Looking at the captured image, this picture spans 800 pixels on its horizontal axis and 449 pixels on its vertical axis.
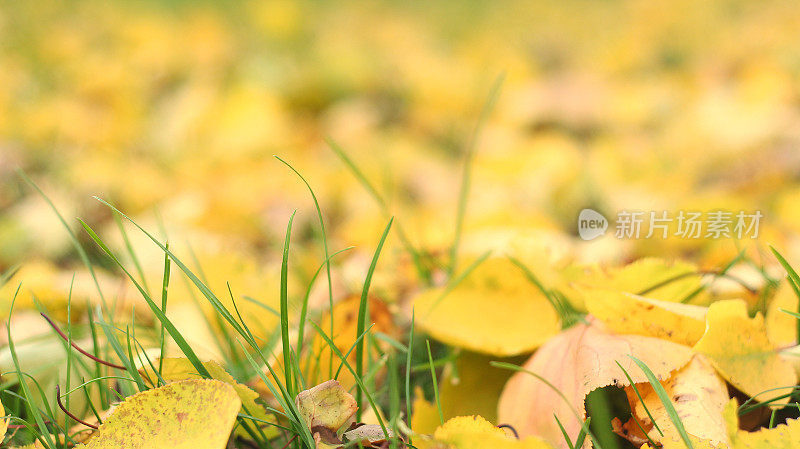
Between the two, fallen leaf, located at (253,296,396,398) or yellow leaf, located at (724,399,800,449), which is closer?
yellow leaf, located at (724,399,800,449)

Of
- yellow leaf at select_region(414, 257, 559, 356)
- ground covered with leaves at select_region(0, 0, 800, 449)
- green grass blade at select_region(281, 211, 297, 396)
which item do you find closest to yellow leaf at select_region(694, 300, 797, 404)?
ground covered with leaves at select_region(0, 0, 800, 449)

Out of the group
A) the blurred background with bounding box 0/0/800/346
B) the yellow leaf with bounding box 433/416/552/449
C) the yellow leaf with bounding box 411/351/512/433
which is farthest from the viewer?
the blurred background with bounding box 0/0/800/346

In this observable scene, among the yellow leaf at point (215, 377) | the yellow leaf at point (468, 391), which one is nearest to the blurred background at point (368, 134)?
the yellow leaf at point (468, 391)

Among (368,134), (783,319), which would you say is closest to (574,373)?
(783,319)

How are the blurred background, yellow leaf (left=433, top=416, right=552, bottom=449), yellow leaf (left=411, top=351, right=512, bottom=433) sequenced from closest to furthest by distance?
1. yellow leaf (left=433, top=416, right=552, bottom=449)
2. yellow leaf (left=411, top=351, right=512, bottom=433)
3. the blurred background

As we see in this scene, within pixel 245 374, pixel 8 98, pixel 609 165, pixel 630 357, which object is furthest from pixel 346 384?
pixel 8 98

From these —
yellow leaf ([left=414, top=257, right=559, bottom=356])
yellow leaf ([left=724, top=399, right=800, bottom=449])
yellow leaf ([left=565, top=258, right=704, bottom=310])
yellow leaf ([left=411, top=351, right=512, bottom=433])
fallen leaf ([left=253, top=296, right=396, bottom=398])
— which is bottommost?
yellow leaf ([left=411, top=351, right=512, bottom=433])

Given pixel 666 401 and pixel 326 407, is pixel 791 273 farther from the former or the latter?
pixel 326 407

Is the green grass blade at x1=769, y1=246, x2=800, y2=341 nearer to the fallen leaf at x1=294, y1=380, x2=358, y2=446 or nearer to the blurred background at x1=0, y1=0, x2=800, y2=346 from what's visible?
the blurred background at x1=0, y1=0, x2=800, y2=346
